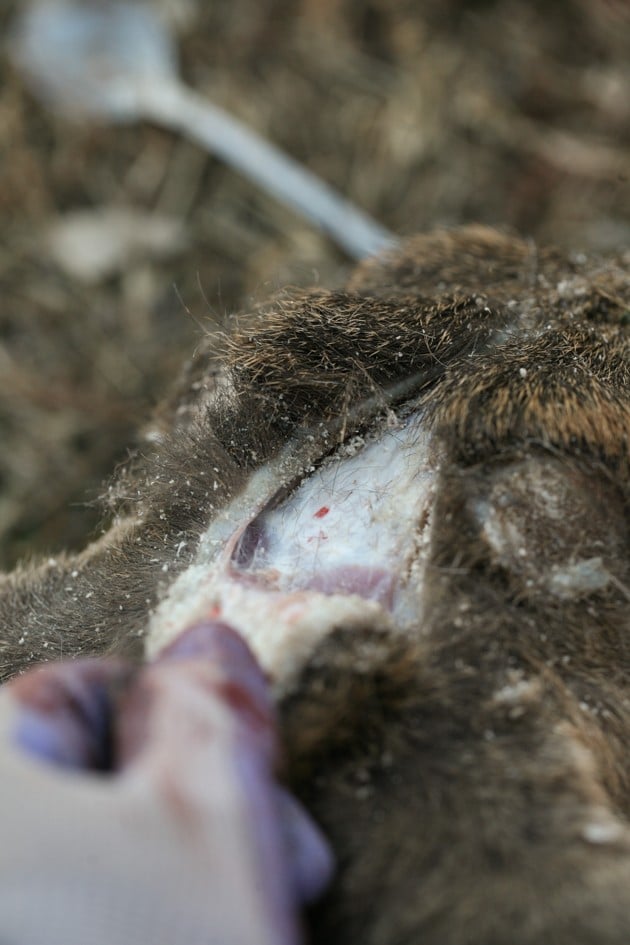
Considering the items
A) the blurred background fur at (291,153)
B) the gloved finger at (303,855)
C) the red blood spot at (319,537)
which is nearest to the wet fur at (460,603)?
the gloved finger at (303,855)

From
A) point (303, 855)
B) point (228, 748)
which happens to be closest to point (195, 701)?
point (228, 748)

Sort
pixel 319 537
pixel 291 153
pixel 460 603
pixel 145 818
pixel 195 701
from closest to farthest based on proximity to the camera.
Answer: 1. pixel 145 818
2. pixel 195 701
3. pixel 460 603
4. pixel 319 537
5. pixel 291 153

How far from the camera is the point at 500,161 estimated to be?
4.07 metres

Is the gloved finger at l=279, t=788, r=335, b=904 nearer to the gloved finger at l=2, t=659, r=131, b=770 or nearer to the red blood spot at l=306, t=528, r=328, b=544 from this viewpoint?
the gloved finger at l=2, t=659, r=131, b=770

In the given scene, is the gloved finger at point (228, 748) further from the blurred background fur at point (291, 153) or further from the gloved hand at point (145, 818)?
the blurred background fur at point (291, 153)

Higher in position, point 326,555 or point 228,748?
point 228,748

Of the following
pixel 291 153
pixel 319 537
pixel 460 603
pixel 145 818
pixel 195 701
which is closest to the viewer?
pixel 145 818

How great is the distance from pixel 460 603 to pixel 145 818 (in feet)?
1.69

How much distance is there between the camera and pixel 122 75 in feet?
13.6

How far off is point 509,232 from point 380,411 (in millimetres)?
1211

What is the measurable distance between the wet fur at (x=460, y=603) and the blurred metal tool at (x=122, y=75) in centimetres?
255

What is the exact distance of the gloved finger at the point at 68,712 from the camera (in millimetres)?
837

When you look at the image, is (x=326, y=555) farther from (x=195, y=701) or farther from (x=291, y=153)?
(x=291, y=153)

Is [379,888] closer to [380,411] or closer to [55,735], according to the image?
[55,735]
